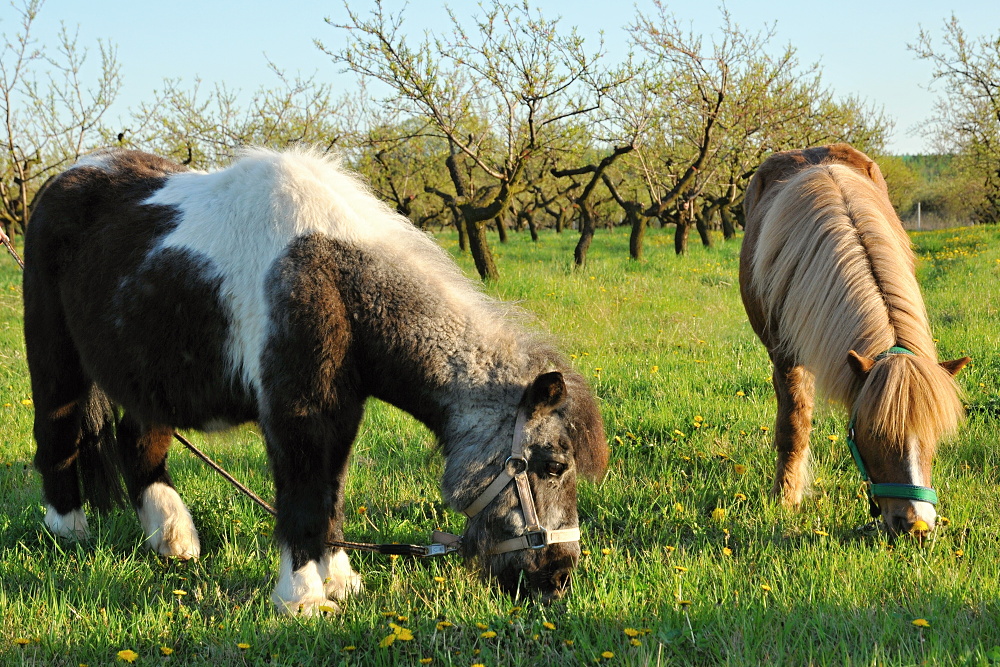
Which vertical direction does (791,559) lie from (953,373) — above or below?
below

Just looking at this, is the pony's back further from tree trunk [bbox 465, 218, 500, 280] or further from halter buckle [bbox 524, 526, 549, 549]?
tree trunk [bbox 465, 218, 500, 280]

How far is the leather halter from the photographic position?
116 inches

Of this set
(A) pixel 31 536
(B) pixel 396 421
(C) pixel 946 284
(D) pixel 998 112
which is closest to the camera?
(A) pixel 31 536

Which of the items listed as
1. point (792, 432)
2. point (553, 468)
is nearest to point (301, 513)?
point (553, 468)

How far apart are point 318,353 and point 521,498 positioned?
39.6 inches

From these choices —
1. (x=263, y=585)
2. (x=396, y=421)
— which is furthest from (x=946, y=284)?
(x=263, y=585)

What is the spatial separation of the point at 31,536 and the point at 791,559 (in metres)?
3.90

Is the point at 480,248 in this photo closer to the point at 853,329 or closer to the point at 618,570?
the point at 853,329

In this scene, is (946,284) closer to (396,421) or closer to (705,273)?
(705,273)

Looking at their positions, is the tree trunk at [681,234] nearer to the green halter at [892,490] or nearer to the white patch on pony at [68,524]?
the green halter at [892,490]

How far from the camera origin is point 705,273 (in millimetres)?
13828

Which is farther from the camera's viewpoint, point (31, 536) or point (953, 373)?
point (31, 536)

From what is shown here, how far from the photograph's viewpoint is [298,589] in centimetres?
312

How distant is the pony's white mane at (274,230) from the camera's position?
3203mm
